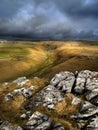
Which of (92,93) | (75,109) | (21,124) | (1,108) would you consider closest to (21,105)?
(1,108)

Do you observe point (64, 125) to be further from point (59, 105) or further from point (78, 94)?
point (78, 94)

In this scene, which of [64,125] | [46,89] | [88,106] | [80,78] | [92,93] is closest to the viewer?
[64,125]

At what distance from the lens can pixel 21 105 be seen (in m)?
35.9

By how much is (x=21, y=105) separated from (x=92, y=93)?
10.1m

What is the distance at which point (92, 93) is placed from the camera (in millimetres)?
35375

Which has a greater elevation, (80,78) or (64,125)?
(80,78)

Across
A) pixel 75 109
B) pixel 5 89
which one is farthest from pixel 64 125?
pixel 5 89

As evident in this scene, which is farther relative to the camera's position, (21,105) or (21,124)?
(21,105)

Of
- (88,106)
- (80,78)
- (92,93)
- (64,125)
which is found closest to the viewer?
(64,125)

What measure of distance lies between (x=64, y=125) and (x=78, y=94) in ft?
25.2

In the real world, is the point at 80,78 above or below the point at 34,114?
above

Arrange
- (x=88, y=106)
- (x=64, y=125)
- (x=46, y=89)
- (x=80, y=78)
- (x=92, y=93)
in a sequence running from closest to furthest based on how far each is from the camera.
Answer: (x=64, y=125), (x=88, y=106), (x=92, y=93), (x=46, y=89), (x=80, y=78)

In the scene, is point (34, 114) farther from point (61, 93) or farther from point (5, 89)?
point (5, 89)

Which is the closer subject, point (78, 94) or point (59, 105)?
point (59, 105)
